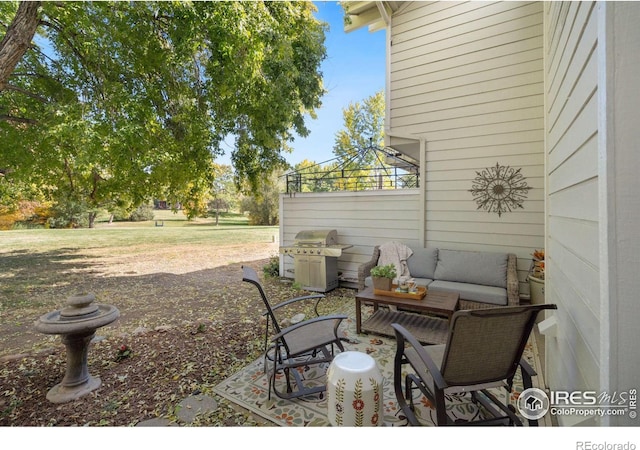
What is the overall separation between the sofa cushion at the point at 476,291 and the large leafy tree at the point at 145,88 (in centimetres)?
476

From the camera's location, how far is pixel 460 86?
4621 mm

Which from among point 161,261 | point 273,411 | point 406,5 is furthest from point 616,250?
point 161,261

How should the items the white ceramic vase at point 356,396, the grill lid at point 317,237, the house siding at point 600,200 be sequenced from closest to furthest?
1. the house siding at point 600,200
2. the white ceramic vase at point 356,396
3. the grill lid at point 317,237

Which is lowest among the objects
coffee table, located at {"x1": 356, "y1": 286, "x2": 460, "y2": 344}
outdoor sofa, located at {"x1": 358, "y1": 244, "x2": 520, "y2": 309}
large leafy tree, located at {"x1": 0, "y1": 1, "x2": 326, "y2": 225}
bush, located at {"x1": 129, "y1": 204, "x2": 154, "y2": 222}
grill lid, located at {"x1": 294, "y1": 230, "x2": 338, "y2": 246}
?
coffee table, located at {"x1": 356, "y1": 286, "x2": 460, "y2": 344}

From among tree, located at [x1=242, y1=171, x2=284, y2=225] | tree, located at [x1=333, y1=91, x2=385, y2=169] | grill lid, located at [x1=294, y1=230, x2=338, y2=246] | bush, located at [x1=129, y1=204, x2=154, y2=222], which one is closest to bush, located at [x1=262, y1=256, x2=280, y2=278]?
grill lid, located at [x1=294, y1=230, x2=338, y2=246]

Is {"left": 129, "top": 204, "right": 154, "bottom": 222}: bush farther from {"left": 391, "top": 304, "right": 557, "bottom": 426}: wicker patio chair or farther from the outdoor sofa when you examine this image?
{"left": 391, "top": 304, "right": 557, "bottom": 426}: wicker patio chair

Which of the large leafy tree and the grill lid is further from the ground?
the large leafy tree

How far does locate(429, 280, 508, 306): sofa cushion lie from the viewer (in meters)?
3.71

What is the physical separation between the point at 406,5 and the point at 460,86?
1775 millimetres

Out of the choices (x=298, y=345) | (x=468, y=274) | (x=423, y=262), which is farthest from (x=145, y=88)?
(x=468, y=274)

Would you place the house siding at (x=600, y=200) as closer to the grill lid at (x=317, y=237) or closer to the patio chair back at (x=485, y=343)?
the patio chair back at (x=485, y=343)

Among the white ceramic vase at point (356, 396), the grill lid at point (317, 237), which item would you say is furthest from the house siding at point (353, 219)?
the white ceramic vase at point (356, 396)

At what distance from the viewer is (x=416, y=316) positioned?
162 inches

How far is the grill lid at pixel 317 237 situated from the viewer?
18.4 feet
